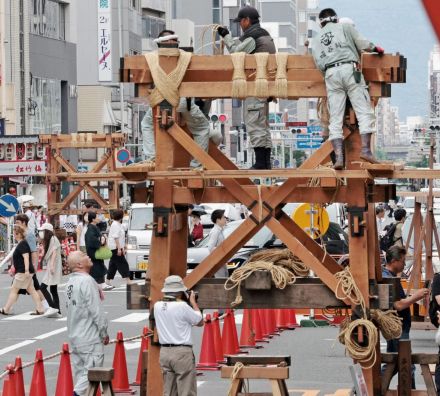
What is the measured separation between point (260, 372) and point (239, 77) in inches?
102

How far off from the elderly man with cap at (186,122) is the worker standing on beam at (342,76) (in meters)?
1.28

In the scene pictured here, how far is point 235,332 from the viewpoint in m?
22.1

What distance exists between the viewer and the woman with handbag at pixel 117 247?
35.0 meters

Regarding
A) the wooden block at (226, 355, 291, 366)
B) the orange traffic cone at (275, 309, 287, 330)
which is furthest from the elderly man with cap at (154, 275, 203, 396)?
the orange traffic cone at (275, 309, 287, 330)

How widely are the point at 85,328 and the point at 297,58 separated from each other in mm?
3570

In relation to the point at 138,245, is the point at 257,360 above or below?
below

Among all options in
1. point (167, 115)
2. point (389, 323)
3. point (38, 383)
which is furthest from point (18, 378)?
point (389, 323)

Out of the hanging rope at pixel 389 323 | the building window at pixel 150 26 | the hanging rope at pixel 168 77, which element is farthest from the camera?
the building window at pixel 150 26

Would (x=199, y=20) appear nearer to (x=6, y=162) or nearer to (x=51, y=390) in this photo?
(x=6, y=162)

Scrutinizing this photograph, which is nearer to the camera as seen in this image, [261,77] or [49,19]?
[261,77]

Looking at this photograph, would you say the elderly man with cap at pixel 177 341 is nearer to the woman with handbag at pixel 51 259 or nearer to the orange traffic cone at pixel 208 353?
the orange traffic cone at pixel 208 353

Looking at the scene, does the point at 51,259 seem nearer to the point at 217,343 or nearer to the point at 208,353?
the point at 217,343

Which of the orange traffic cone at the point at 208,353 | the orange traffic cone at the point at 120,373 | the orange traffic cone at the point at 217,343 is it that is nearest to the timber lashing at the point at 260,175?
the orange traffic cone at the point at 120,373

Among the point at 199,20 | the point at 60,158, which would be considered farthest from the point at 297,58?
the point at 199,20
